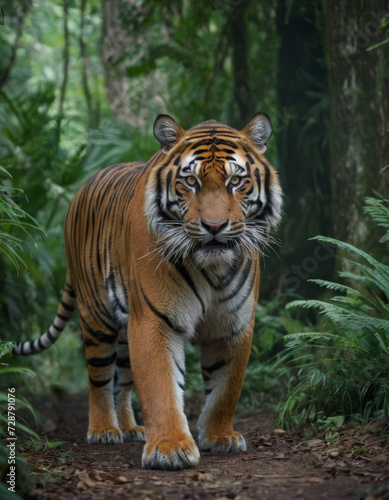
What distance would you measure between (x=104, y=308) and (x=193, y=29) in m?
4.88

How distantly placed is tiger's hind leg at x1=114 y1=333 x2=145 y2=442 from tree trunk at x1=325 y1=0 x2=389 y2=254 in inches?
78.2

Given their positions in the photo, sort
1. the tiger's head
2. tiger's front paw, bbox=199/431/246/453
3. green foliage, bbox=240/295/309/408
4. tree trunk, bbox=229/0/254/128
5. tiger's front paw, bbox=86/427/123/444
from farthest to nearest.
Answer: tree trunk, bbox=229/0/254/128 < green foliage, bbox=240/295/309/408 < tiger's front paw, bbox=86/427/123/444 < tiger's front paw, bbox=199/431/246/453 < the tiger's head

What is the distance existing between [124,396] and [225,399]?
141 centimetres

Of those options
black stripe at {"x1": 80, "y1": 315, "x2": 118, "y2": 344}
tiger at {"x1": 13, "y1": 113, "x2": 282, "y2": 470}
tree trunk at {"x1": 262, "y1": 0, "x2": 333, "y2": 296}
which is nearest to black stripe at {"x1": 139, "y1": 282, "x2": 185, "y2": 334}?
tiger at {"x1": 13, "y1": 113, "x2": 282, "y2": 470}

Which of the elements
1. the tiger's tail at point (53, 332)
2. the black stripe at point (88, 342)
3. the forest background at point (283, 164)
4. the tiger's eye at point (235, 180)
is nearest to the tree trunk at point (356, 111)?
the forest background at point (283, 164)

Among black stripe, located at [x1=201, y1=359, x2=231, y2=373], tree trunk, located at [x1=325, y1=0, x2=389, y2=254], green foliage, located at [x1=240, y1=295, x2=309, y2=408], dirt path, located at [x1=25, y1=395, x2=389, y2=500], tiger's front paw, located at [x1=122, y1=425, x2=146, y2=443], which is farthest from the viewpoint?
green foliage, located at [x1=240, y1=295, x2=309, y2=408]

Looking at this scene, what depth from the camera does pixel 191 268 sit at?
3529 millimetres

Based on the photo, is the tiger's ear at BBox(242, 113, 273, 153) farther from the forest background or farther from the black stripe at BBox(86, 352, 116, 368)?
the black stripe at BBox(86, 352, 116, 368)

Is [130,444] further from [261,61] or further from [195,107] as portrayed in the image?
[261,61]

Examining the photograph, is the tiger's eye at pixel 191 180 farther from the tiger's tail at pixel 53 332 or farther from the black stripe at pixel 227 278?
the tiger's tail at pixel 53 332

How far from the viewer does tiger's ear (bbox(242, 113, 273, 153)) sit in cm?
370

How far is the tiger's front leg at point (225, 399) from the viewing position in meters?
3.85

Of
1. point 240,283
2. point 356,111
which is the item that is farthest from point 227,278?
point 356,111

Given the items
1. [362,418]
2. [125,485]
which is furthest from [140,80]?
[125,485]
